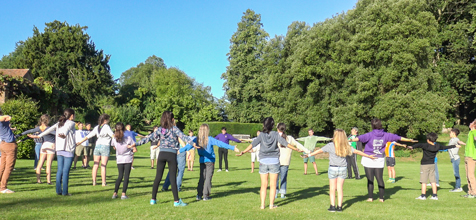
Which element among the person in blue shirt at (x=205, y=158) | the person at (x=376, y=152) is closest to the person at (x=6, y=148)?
the person in blue shirt at (x=205, y=158)

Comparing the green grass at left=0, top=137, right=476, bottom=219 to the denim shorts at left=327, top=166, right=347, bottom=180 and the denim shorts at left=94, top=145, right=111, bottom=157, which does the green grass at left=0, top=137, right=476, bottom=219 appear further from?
the denim shorts at left=94, top=145, right=111, bottom=157

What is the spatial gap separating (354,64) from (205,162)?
99.3ft

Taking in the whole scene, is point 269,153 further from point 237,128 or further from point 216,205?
point 237,128

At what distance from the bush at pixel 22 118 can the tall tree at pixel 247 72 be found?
34.0m

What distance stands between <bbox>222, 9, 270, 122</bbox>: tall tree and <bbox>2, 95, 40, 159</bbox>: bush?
112 feet

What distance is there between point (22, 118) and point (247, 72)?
3603 cm

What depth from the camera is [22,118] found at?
25.7 meters

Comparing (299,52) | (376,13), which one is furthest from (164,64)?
(376,13)

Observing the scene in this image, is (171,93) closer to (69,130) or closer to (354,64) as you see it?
(354,64)

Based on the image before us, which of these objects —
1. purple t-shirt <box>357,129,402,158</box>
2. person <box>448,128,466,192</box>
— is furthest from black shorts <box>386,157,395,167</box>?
purple t-shirt <box>357,129,402,158</box>

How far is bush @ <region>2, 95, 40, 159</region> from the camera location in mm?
25297

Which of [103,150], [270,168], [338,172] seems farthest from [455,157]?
[103,150]

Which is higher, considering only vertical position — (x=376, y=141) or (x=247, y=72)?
(x=247, y=72)

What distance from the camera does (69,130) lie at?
32.4 feet
